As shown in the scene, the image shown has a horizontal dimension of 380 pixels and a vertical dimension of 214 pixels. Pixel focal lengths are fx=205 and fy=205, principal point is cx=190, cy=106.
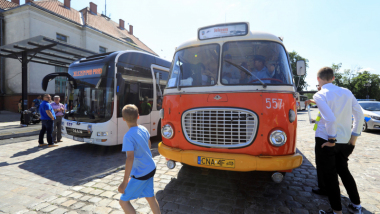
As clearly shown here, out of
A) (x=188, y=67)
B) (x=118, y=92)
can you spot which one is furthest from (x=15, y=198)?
(x=188, y=67)

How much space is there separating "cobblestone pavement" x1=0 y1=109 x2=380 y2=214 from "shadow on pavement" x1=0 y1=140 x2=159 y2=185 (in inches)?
0.8

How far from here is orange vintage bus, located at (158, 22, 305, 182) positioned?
3.18 m

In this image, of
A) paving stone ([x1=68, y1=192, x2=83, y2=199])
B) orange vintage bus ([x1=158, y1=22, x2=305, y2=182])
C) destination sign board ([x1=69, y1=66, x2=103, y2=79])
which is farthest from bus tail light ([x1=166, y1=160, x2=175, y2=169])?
destination sign board ([x1=69, y1=66, x2=103, y2=79])

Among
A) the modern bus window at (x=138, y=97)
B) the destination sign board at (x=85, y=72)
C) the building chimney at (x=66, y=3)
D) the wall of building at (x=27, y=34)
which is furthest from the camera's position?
the building chimney at (x=66, y=3)

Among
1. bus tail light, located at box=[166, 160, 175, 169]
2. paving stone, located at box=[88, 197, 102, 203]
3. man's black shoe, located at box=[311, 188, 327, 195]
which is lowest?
paving stone, located at box=[88, 197, 102, 203]

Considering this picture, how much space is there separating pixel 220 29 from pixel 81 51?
982 cm

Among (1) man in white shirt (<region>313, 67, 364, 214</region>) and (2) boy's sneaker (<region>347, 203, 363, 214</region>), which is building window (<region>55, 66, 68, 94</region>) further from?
(2) boy's sneaker (<region>347, 203, 363, 214</region>)

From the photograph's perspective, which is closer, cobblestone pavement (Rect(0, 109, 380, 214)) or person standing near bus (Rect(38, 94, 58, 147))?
cobblestone pavement (Rect(0, 109, 380, 214))

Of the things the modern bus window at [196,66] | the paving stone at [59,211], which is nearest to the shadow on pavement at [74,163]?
the paving stone at [59,211]

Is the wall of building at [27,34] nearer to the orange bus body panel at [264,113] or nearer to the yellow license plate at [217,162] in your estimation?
the yellow license plate at [217,162]

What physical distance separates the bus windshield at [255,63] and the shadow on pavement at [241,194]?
6.15ft

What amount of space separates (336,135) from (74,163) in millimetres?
5914

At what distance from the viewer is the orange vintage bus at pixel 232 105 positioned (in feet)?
10.4

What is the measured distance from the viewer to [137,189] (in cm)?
238
